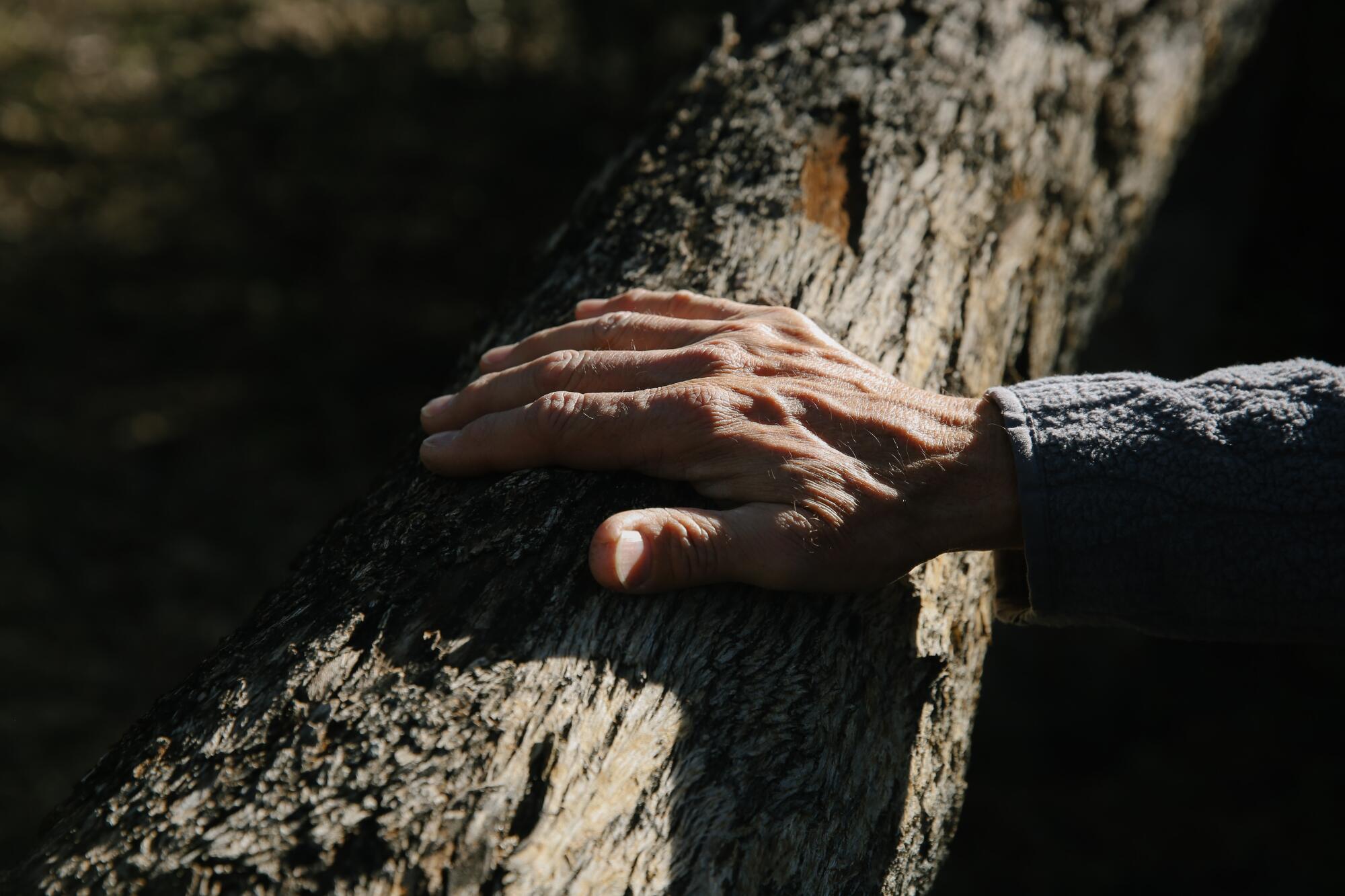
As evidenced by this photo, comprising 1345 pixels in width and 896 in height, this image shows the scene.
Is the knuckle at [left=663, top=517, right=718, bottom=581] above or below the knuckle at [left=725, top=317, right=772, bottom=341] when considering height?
below

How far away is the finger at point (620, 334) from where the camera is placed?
1.81 metres

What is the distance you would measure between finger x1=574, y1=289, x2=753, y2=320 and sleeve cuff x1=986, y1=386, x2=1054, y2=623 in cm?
51

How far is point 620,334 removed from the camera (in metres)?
1.82

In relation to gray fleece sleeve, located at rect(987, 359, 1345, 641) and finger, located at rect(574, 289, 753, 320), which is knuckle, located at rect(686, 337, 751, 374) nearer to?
finger, located at rect(574, 289, 753, 320)

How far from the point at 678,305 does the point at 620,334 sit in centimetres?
14

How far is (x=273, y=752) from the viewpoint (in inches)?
49.7

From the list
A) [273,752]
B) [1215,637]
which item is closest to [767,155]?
[1215,637]

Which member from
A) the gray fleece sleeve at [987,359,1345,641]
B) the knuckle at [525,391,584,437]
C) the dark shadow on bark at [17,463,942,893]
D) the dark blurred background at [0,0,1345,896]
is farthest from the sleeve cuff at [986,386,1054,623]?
the dark blurred background at [0,0,1345,896]

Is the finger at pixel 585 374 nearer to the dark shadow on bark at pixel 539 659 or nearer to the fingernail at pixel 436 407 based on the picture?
the fingernail at pixel 436 407

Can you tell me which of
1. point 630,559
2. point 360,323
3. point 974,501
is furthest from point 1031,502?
point 360,323

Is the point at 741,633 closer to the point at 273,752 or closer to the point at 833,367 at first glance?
the point at 833,367

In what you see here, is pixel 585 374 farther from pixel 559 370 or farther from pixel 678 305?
pixel 678 305

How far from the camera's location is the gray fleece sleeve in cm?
149

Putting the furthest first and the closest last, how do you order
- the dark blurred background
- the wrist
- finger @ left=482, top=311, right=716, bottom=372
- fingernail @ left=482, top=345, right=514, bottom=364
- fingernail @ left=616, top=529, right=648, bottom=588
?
the dark blurred background
fingernail @ left=482, top=345, right=514, bottom=364
finger @ left=482, top=311, right=716, bottom=372
the wrist
fingernail @ left=616, top=529, right=648, bottom=588
